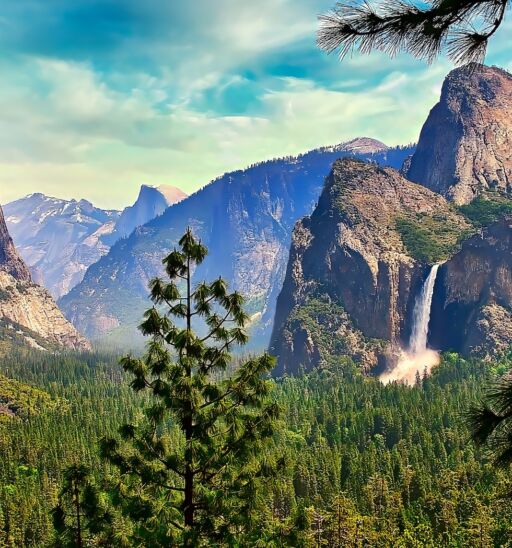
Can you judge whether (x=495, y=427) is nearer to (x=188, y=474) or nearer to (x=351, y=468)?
(x=188, y=474)

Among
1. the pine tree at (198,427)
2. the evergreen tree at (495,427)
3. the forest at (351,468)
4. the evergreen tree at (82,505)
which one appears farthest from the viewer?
the forest at (351,468)

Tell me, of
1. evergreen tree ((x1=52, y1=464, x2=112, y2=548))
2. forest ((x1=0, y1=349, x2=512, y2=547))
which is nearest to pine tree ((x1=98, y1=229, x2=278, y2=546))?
forest ((x1=0, y1=349, x2=512, y2=547))

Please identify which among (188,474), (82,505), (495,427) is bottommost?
(82,505)

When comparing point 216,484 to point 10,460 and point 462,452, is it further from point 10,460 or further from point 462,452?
point 10,460

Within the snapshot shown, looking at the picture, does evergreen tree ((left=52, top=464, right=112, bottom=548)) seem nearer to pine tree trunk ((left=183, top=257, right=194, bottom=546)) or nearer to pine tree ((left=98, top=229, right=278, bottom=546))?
pine tree ((left=98, top=229, right=278, bottom=546))

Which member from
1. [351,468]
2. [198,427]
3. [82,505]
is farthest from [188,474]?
[351,468]

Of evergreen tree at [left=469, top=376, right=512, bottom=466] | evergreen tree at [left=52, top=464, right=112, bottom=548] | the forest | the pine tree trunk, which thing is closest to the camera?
evergreen tree at [left=469, top=376, right=512, bottom=466]

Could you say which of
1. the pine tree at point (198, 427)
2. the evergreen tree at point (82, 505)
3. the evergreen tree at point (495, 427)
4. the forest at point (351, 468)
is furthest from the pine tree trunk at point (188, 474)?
the evergreen tree at point (495, 427)

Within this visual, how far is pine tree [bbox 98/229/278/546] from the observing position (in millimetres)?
23406

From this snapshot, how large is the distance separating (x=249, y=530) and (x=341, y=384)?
178896 mm

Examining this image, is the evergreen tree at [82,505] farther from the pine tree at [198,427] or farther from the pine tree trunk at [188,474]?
the pine tree trunk at [188,474]

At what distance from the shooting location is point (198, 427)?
24.0 metres

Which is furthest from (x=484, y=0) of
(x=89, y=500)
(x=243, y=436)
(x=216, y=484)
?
(x=89, y=500)

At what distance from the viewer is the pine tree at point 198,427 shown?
23406 millimetres
